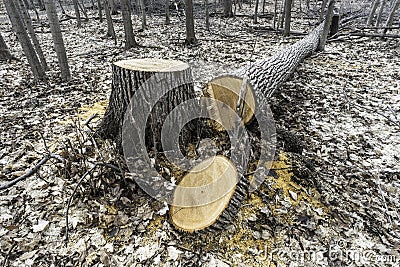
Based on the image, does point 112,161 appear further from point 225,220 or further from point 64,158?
point 225,220

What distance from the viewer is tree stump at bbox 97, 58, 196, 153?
2549mm

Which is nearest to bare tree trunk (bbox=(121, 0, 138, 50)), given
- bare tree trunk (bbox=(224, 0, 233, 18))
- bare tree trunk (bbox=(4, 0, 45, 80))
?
bare tree trunk (bbox=(4, 0, 45, 80))

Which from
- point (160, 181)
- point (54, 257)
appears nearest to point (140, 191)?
point (160, 181)

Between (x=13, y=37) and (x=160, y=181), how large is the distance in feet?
41.8

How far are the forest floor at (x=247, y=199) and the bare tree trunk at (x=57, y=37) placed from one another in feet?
2.61

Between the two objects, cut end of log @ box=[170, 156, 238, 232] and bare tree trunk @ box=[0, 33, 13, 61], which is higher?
bare tree trunk @ box=[0, 33, 13, 61]

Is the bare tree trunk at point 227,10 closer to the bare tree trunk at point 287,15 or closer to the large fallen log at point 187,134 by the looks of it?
the bare tree trunk at point 287,15

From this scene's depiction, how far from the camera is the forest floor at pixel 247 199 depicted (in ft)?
6.86

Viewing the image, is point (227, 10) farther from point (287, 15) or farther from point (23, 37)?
A: point (23, 37)

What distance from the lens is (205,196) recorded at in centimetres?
212

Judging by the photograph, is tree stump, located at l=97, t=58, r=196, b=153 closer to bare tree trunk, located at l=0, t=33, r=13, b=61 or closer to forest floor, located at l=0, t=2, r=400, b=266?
forest floor, located at l=0, t=2, r=400, b=266

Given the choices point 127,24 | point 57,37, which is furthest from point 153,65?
point 127,24

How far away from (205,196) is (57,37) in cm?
Result: 544

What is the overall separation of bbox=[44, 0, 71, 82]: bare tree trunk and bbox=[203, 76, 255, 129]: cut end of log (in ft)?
13.8
